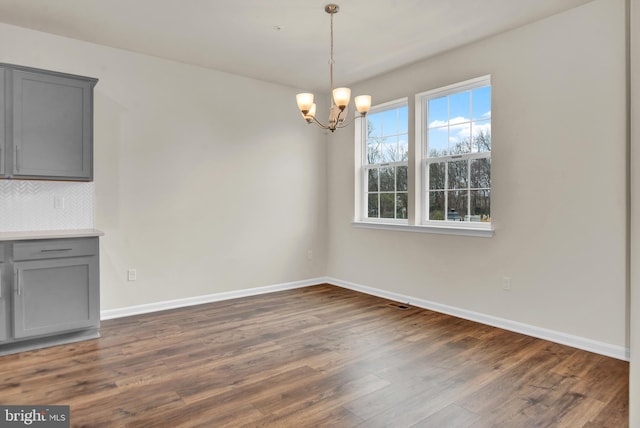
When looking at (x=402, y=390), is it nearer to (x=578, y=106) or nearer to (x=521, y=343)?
(x=521, y=343)

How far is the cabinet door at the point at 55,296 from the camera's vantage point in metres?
3.13

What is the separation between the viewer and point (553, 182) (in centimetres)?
336

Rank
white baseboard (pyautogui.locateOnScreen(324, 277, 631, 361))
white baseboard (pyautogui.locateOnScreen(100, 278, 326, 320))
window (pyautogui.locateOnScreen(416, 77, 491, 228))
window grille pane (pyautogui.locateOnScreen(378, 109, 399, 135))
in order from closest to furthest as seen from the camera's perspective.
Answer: white baseboard (pyautogui.locateOnScreen(324, 277, 631, 361)), window (pyautogui.locateOnScreen(416, 77, 491, 228)), white baseboard (pyautogui.locateOnScreen(100, 278, 326, 320)), window grille pane (pyautogui.locateOnScreen(378, 109, 399, 135))

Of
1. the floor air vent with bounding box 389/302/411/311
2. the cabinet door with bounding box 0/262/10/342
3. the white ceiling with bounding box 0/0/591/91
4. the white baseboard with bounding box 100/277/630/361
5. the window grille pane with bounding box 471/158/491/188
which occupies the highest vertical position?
the white ceiling with bounding box 0/0/591/91

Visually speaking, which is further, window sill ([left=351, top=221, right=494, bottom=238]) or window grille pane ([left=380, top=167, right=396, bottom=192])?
window grille pane ([left=380, top=167, right=396, bottom=192])

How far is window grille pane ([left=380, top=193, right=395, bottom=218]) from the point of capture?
16.2 ft

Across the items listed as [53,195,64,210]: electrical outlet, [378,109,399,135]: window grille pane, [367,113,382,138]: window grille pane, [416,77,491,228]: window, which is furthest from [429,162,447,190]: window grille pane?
[53,195,64,210]: electrical outlet

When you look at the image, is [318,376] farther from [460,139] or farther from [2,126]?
[2,126]

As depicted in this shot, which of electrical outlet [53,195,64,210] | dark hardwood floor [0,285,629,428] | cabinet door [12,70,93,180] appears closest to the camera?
dark hardwood floor [0,285,629,428]

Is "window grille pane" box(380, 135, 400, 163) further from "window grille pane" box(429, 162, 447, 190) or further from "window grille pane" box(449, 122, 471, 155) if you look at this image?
"window grille pane" box(449, 122, 471, 155)

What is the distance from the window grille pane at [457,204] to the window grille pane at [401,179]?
2.08 ft

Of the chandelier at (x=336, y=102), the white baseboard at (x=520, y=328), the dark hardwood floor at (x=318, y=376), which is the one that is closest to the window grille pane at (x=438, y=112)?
the chandelier at (x=336, y=102)

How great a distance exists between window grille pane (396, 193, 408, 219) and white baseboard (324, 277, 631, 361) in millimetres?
961

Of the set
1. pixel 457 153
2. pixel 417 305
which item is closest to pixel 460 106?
pixel 457 153
